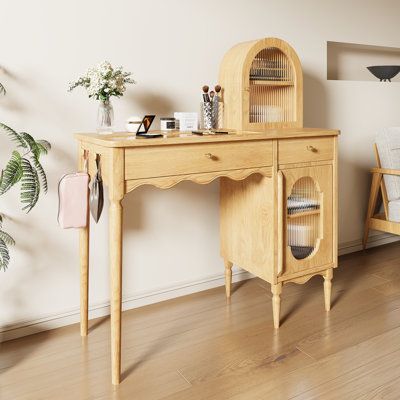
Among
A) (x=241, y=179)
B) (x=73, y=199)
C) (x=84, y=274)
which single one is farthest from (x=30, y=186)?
(x=241, y=179)

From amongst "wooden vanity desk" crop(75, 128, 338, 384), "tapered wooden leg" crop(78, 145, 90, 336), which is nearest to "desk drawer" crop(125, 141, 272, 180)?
"wooden vanity desk" crop(75, 128, 338, 384)

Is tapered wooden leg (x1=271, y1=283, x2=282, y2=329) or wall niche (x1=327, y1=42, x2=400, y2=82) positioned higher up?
wall niche (x1=327, y1=42, x2=400, y2=82)

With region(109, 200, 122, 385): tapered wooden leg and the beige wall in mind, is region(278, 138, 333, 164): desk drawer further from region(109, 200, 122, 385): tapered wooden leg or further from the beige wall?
region(109, 200, 122, 385): tapered wooden leg

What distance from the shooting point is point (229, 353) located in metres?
2.03

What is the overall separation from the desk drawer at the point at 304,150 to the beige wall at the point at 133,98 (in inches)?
24.8

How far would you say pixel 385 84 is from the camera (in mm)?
3453

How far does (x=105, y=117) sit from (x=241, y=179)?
668 millimetres

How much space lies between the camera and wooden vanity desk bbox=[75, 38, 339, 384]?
1847 millimetres

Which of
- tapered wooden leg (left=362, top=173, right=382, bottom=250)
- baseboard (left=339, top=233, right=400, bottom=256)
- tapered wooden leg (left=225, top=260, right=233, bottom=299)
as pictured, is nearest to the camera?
tapered wooden leg (left=225, top=260, right=233, bottom=299)

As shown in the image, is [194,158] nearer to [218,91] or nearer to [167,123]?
[167,123]

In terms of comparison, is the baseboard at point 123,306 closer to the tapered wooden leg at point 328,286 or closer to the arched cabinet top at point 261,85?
the tapered wooden leg at point 328,286

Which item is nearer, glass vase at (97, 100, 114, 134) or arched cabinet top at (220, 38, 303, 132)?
glass vase at (97, 100, 114, 134)

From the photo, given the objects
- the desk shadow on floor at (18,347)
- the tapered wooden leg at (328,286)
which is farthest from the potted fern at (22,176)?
the tapered wooden leg at (328,286)

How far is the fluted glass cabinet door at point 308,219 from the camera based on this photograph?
2260 mm
